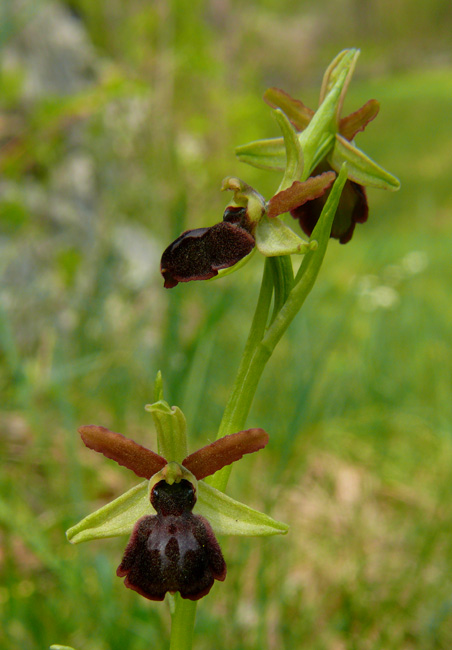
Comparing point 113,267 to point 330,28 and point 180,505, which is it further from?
point 330,28

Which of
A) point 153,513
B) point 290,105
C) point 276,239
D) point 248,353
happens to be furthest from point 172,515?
point 290,105

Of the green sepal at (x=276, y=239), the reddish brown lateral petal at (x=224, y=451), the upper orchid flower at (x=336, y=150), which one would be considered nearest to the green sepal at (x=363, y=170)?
the upper orchid flower at (x=336, y=150)

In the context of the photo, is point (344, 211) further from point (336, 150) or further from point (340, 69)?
point (340, 69)

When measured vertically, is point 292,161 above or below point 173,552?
above

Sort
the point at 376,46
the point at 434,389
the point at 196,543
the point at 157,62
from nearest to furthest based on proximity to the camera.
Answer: the point at 196,543
the point at 434,389
the point at 157,62
the point at 376,46

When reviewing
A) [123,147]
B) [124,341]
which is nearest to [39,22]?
[123,147]

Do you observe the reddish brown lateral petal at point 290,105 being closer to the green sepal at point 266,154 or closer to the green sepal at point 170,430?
the green sepal at point 266,154
